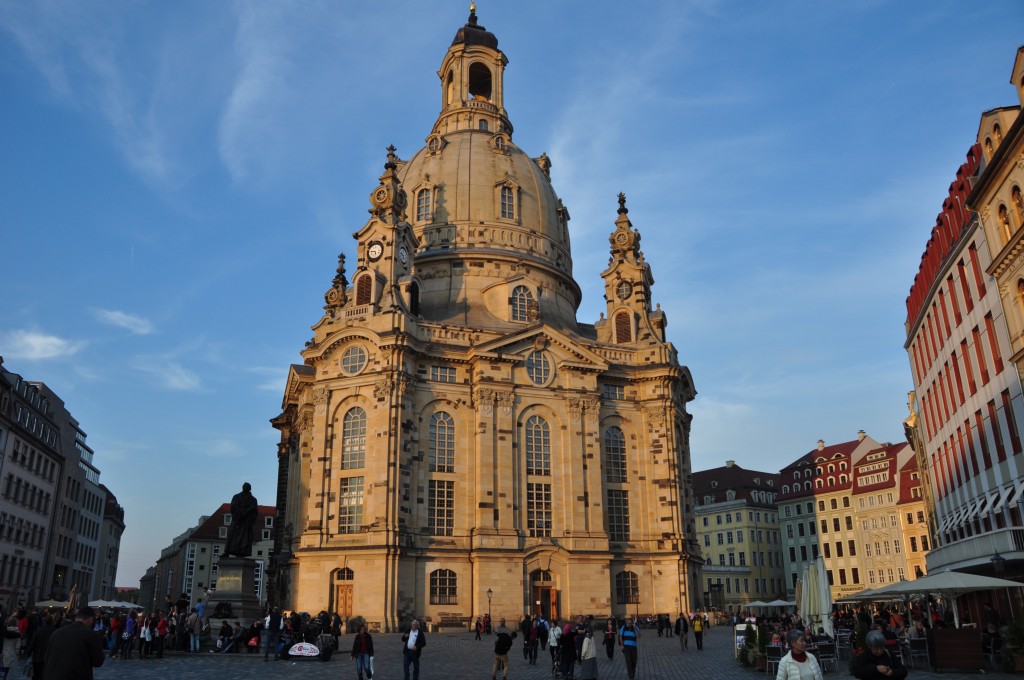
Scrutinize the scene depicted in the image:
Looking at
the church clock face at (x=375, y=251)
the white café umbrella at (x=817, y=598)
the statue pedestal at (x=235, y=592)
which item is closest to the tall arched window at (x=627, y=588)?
the statue pedestal at (x=235, y=592)

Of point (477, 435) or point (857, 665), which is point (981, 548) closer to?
point (857, 665)

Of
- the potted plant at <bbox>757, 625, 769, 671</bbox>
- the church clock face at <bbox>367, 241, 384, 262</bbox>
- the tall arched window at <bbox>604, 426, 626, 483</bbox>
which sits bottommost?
the potted plant at <bbox>757, 625, 769, 671</bbox>

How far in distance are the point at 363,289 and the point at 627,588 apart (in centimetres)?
2731

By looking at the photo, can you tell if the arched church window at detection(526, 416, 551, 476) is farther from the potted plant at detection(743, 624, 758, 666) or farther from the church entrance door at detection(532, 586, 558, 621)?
the potted plant at detection(743, 624, 758, 666)

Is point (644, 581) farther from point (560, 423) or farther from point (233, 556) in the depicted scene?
point (233, 556)

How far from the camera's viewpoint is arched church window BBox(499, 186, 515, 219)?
66.8 meters

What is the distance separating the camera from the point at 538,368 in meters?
57.2

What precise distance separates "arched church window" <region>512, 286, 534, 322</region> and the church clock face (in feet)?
34.6

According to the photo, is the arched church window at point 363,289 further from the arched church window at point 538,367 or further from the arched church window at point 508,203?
the arched church window at point 508,203

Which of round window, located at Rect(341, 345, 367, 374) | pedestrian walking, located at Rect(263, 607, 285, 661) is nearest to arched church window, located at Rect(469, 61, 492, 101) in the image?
round window, located at Rect(341, 345, 367, 374)

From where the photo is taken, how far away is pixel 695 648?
123 feet

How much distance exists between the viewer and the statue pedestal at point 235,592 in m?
37.4

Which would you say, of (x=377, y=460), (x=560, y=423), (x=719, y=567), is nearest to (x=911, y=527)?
(x=719, y=567)

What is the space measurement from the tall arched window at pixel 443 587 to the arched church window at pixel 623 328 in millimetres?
22813
